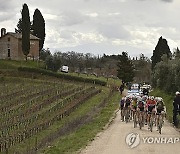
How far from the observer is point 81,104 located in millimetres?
44562

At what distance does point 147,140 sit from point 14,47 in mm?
75667

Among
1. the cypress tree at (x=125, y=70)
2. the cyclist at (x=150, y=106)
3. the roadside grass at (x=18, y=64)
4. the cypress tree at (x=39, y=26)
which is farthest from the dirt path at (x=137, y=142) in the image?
the cypress tree at (x=39, y=26)

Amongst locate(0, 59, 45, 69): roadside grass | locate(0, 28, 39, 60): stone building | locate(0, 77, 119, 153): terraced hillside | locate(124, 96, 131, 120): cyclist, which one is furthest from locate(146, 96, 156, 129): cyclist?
locate(0, 28, 39, 60): stone building

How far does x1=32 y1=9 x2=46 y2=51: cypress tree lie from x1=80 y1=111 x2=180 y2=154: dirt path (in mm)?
74953

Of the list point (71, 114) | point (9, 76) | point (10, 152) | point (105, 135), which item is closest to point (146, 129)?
point (105, 135)

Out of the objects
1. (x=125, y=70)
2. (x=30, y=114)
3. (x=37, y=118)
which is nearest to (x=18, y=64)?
(x=125, y=70)

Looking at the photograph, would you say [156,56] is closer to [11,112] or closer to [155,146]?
[11,112]

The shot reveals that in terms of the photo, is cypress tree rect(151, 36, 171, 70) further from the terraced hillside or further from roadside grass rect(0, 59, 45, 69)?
the terraced hillside

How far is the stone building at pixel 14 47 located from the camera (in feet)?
298

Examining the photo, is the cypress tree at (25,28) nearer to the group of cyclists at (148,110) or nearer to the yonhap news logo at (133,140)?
the group of cyclists at (148,110)

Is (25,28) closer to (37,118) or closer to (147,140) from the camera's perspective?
(37,118)

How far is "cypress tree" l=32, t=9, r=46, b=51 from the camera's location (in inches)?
3762

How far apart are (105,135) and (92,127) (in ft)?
12.5

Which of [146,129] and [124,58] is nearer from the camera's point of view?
[146,129]
